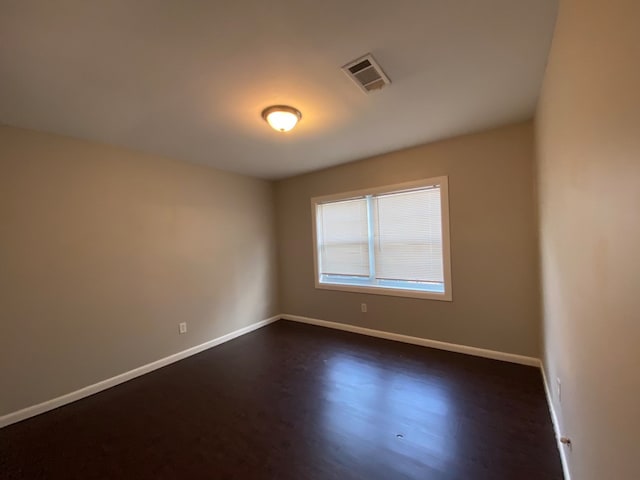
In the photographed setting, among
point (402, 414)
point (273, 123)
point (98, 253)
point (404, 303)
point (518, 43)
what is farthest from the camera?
point (404, 303)

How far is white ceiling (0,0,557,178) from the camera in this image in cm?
129

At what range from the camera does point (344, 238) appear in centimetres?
404

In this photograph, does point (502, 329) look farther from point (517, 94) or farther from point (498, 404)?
point (517, 94)

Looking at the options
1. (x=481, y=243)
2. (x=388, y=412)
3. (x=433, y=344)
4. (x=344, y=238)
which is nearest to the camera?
(x=388, y=412)

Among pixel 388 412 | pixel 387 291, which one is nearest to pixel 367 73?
pixel 388 412

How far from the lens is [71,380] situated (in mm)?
2471

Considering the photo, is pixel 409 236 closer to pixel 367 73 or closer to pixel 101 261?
pixel 367 73

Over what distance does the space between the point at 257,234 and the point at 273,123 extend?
2362 millimetres

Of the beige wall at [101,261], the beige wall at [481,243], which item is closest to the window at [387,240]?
the beige wall at [481,243]

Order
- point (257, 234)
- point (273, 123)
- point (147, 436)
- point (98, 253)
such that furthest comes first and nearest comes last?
point (257, 234), point (98, 253), point (273, 123), point (147, 436)

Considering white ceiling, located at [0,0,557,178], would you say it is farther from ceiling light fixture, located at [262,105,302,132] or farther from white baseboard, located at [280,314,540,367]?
white baseboard, located at [280,314,540,367]

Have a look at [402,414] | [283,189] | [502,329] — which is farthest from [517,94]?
[283,189]

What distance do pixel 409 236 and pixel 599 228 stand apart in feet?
8.30

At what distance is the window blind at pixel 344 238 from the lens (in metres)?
3.85
